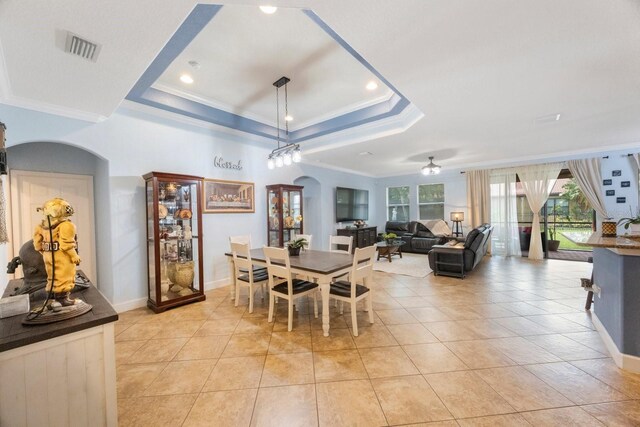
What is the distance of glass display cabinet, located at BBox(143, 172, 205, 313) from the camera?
324cm

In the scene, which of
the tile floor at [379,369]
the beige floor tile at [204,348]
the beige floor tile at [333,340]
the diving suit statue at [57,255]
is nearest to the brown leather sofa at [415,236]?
the tile floor at [379,369]

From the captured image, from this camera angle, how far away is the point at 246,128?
422cm

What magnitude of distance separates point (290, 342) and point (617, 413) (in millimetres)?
2346

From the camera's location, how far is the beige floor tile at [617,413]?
1.51 metres

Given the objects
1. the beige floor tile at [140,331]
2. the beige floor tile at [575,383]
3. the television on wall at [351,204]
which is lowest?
the beige floor tile at [575,383]

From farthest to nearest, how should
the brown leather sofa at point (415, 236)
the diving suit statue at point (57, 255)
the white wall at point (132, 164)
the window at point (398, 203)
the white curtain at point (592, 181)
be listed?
the window at point (398, 203)
the brown leather sofa at point (415, 236)
the white curtain at point (592, 181)
the white wall at point (132, 164)
the diving suit statue at point (57, 255)

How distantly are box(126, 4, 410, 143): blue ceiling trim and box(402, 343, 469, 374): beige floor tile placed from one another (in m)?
2.60

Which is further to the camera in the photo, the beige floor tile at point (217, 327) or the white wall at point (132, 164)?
the white wall at point (132, 164)

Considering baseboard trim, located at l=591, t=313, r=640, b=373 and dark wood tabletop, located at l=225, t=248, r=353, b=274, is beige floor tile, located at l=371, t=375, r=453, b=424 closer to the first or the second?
dark wood tabletop, located at l=225, t=248, r=353, b=274

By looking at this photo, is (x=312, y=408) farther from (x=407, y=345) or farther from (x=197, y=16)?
(x=197, y=16)

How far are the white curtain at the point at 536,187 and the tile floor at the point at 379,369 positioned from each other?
3420mm

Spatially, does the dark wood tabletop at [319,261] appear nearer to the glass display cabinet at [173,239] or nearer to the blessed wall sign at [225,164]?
the glass display cabinet at [173,239]

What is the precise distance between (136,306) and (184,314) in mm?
761

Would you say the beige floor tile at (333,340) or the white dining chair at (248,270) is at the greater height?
the white dining chair at (248,270)
